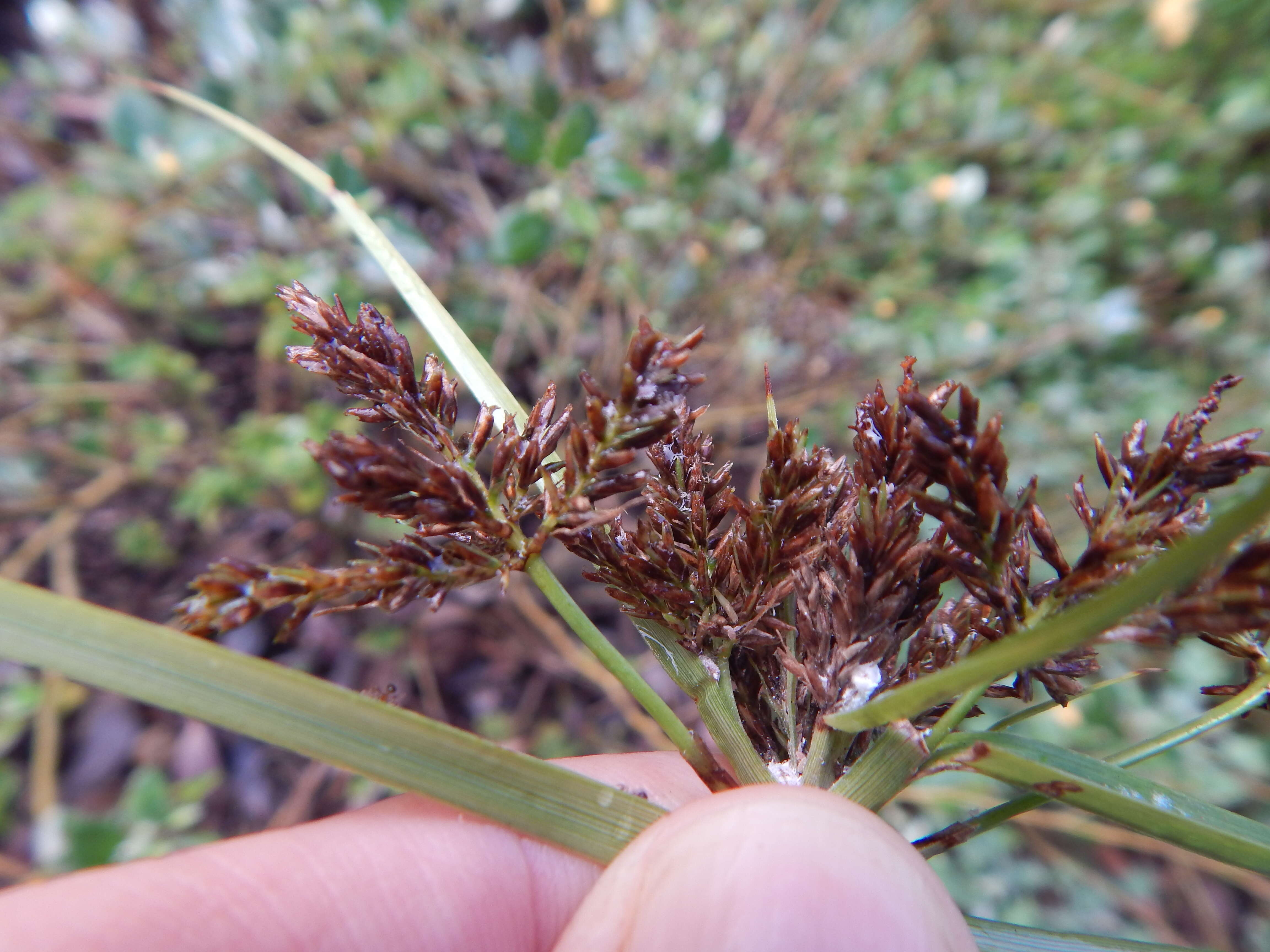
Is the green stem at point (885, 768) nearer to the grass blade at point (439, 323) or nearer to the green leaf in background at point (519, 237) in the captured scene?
the grass blade at point (439, 323)

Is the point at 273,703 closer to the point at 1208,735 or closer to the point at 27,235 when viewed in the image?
the point at 27,235

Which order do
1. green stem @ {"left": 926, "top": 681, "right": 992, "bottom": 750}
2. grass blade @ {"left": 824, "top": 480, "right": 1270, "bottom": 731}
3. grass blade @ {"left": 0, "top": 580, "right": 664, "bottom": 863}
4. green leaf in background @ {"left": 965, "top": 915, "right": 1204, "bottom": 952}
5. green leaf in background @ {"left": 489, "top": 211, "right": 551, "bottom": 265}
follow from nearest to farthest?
1. grass blade @ {"left": 824, "top": 480, "right": 1270, "bottom": 731}
2. grass blade @ {"left": 0, "top": 580, "right": 664, "bottom": 863}
3. green stem @ {"left": 926, "top": 681, "right": 992, "bottom": 750}
4. green leaf in background @ {"left": 965, "top": 915, "right": 1204, "bottom": 952}
5. green leaf in background @ {"left": 489, "top": 211, "right": 551, "bottom": 265}

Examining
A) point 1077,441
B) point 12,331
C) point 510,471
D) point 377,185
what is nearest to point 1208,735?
point 1077,441

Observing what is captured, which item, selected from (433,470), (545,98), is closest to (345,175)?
(545,98)

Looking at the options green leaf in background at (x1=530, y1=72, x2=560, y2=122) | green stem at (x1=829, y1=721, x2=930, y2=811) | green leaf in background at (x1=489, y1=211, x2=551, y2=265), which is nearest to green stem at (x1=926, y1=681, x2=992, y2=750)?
green stem at (x1=829, y1=721, x2=930, y2=811)

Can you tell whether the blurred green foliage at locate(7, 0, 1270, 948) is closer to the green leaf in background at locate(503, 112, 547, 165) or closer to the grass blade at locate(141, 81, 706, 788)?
the green leaf in background at locate(503, 112, 547, 165)
